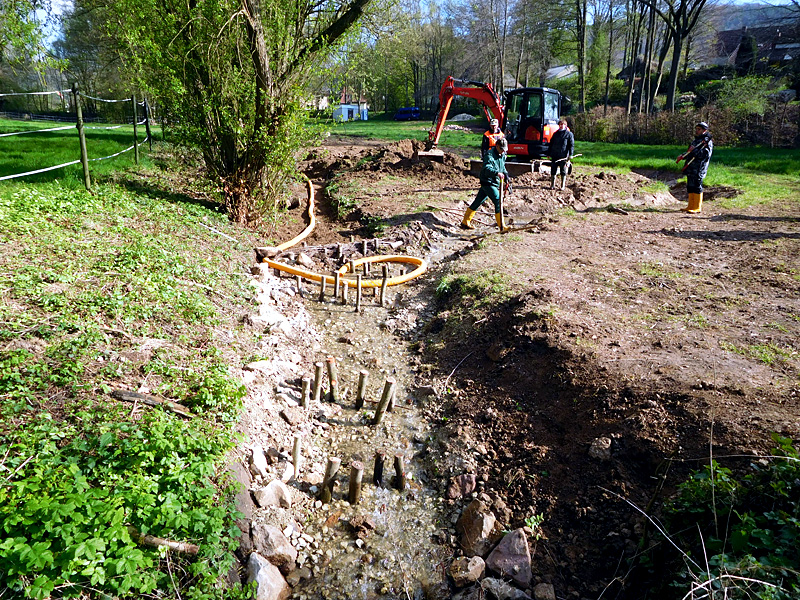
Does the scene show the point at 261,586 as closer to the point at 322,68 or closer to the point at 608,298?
the point at 608,298

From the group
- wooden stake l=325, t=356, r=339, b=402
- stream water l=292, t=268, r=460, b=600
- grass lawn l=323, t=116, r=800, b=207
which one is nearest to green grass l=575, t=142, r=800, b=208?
grass lawn l=323, t=116, r=800, b=207

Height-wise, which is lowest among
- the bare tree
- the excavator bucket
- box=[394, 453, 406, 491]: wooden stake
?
box=[394, 453, 406, 491]: wooden stake

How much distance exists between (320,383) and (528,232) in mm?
6511

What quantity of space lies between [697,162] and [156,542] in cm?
1275

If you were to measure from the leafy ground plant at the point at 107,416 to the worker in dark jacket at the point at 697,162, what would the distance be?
10634mm

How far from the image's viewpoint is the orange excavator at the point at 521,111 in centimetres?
1567

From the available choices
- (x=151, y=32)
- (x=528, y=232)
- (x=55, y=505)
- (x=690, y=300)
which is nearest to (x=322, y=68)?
(x=151, y=32)

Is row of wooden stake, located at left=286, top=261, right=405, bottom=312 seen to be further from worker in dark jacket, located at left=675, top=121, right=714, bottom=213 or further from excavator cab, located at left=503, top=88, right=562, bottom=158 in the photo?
excavator cab, located at left=503, top=88, right=562, bottom=158

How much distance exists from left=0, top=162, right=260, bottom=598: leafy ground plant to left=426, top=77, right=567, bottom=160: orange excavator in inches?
473

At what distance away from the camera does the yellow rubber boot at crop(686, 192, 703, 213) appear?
39.6ft

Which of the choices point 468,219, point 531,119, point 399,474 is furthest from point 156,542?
point 531,119

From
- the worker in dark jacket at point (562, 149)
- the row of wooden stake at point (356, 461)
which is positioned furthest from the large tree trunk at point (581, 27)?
the row of wooden stake at point (356, 461)

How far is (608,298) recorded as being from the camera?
6.73 meters

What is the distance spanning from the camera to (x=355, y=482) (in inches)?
172
